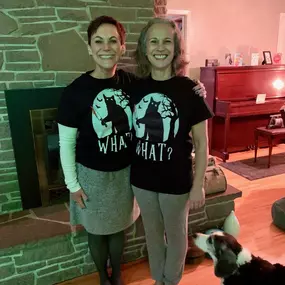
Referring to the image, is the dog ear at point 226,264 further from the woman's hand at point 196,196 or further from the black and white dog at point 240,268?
the woman's hand at point 196,196

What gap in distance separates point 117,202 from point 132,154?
24cm

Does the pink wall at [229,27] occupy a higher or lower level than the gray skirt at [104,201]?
higher

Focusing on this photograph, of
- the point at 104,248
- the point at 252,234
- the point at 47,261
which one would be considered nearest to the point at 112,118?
the point at 104,248

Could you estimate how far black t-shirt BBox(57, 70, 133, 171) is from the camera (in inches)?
48.4

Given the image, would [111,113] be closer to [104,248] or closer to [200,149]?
[200,149]

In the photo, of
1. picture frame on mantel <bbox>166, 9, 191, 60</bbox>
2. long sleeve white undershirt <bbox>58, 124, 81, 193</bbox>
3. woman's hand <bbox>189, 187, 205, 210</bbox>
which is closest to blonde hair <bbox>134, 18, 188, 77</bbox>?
long sleeve white undershirt <bbox>58, 124, 81, 193</bbox>

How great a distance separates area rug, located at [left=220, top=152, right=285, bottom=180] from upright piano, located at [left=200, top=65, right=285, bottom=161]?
24 cm

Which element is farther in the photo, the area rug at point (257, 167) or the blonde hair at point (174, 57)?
the area rug at point (257, 167)

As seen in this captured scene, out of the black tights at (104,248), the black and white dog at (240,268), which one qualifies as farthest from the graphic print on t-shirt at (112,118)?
the black and white dog at (240,268)

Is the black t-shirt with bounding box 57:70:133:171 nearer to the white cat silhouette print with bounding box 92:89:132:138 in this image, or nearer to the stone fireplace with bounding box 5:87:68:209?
the white cat silhouette print with bounding box 92:89:132:138

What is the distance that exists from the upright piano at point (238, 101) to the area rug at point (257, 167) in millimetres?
236

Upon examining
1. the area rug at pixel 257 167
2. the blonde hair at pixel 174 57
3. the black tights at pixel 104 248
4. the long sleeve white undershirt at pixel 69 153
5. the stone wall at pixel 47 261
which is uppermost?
the blonde hair at pixel 174 57

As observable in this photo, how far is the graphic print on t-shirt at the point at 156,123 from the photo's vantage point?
47.1 inches

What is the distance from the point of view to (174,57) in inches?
48.4
